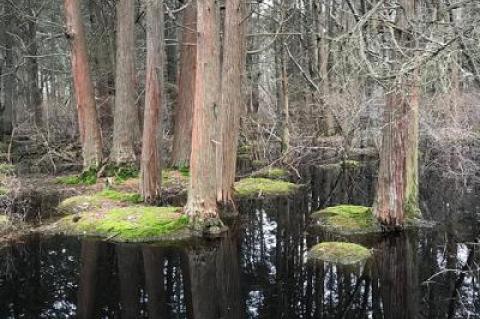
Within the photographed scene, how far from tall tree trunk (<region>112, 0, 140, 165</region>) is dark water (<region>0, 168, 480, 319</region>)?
5881 millimetres

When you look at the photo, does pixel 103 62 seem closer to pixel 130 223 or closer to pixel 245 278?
pixel 130 223

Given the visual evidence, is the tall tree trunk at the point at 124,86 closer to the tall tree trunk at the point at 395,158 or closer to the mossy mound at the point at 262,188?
the mossy mound at the point at 262,188

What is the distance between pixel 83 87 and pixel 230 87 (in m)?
5.71

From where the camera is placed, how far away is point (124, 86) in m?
15.1

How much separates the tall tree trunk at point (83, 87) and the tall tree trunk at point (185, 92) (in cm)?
257

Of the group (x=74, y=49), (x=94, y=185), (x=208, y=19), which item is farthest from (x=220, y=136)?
(x=74, y=49)

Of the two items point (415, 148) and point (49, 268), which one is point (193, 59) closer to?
point (415, 148)

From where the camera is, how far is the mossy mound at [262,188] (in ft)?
46.7

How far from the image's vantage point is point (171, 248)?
9.22m

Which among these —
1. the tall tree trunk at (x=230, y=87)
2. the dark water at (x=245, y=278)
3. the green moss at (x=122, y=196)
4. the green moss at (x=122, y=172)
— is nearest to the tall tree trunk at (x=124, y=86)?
the green moss at (x=122, y=172)

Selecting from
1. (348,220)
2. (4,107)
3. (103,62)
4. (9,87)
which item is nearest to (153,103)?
(348,220)

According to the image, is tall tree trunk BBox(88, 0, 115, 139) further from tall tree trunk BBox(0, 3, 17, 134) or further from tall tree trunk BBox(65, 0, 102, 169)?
tall tree trunk BBox(0, 3, 17, 134)

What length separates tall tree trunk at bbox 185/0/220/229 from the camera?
9.80 meters

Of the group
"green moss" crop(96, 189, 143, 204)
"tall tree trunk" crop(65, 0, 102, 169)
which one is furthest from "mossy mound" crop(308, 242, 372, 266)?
"tall tree trunk" crop(65, 0, 102, 169)
